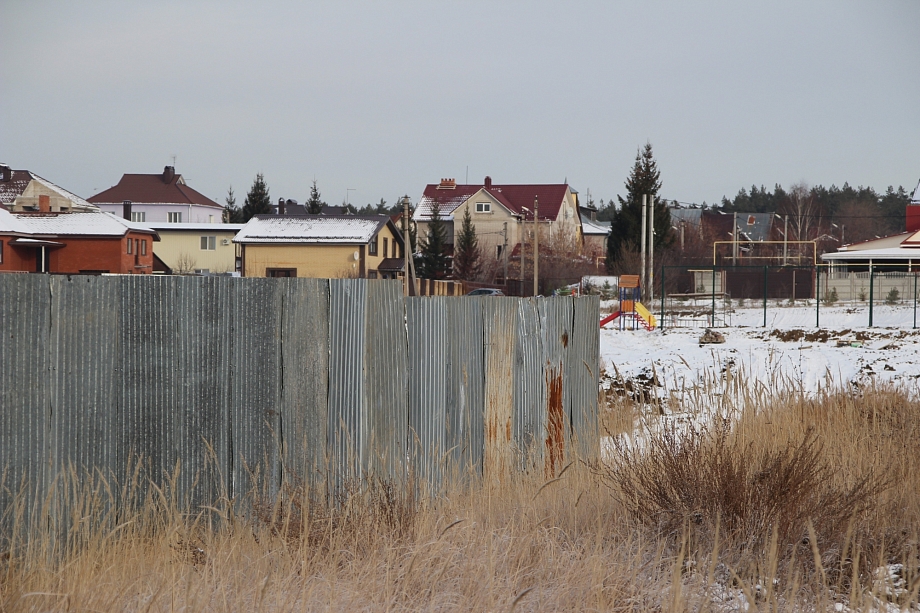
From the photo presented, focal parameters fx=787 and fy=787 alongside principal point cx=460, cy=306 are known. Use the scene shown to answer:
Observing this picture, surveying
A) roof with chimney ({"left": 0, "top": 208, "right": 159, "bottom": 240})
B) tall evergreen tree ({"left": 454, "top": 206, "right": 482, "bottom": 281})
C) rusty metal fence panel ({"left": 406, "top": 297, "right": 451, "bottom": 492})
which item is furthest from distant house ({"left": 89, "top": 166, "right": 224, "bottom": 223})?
rusty metal fence panel ({"left": 406, "top": 297, "right": 451, "bottom": 492})

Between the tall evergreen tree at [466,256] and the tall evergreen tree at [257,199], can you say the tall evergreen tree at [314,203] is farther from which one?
the tall evergreen tree at [466,256]

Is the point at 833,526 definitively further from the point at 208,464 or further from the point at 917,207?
the point at 917,207

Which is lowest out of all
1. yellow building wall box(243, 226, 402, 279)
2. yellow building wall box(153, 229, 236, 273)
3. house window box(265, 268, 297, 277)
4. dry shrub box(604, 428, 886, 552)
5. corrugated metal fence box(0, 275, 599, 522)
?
dry shrub box(604, 428, 886, 552)

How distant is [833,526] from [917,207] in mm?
50321

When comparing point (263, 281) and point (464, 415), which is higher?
point (263, 281)

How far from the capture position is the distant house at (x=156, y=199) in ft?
262

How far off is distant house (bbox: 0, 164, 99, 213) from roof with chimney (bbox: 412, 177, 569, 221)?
1014 inches

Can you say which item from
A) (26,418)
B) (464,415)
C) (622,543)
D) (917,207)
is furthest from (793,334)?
(917,207)

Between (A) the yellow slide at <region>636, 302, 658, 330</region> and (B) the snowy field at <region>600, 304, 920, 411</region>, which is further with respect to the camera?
(A) the yellow slide at <region>636, 302, 658, 330</region>

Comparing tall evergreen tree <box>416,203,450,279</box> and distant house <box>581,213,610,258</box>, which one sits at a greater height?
distant house <box>581,213,610,258</box>

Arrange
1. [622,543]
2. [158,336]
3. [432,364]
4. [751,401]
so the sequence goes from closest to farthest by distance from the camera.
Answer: [622,543] < [158,336] < [432,364] < [751,401]

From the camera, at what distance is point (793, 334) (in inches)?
783

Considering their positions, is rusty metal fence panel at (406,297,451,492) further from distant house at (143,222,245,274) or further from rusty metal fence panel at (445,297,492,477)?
distant house at (143,222,245,274)

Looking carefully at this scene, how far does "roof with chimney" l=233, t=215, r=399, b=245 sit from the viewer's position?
168 feet
